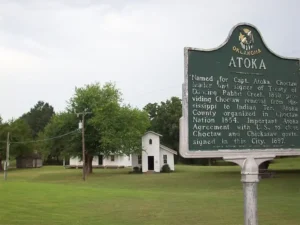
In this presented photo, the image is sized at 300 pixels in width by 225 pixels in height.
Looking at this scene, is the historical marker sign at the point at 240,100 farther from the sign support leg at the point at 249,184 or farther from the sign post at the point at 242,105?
the sign support leg at the point at 249,184

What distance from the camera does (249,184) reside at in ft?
23.1

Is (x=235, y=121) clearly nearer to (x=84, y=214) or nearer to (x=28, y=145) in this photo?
(x=84, y=214)

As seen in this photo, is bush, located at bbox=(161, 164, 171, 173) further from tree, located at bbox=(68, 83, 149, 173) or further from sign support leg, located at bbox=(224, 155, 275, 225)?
sign support leg, located at bbox=(224, 155, 275, 225)

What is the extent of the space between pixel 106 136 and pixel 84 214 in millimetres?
35216

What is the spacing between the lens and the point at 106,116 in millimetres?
51594

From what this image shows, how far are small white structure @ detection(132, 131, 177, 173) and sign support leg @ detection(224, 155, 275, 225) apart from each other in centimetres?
4806

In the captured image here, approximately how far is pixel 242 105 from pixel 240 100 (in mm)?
100

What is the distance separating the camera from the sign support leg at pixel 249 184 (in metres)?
7.00

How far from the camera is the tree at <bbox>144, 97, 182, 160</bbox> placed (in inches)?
3398

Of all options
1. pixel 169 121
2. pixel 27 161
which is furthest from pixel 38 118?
pixel 169 121

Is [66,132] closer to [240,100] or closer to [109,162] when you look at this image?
A: [109,162]

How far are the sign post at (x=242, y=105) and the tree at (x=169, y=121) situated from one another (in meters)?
77.5

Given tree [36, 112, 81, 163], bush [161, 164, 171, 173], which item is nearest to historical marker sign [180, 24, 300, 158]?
tree [36, 112, 81, 163]

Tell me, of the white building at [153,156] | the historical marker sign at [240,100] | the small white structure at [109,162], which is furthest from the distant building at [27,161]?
the historical marker sign at [240,100]
